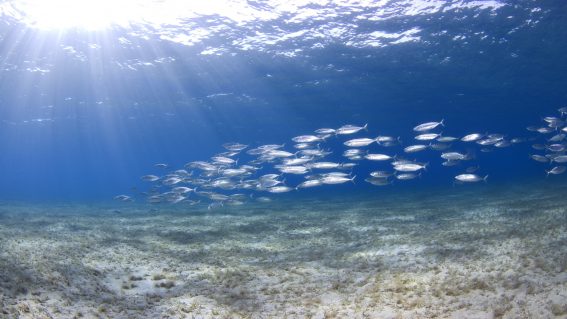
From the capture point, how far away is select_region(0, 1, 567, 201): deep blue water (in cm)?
2341

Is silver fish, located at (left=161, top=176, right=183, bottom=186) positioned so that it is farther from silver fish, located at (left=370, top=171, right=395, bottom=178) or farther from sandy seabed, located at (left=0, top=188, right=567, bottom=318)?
silver fish, located at (left=370, top=171, right=395, bottom=178)

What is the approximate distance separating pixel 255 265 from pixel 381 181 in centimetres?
658

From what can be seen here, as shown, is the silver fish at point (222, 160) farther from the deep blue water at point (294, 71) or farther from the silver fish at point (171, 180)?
the deep blue water at point (294, 71)

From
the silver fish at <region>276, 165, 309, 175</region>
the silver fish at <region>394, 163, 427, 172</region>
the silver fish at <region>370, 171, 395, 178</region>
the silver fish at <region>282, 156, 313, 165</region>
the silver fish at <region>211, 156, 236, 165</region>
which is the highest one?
the silver fish at <region>211, 156, 236, 165</region>

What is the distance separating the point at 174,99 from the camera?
136ft

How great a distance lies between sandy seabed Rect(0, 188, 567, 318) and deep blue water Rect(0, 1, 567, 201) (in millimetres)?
5493

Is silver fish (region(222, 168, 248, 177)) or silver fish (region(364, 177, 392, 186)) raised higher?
silver fish (region(222, 168, 248, 177))

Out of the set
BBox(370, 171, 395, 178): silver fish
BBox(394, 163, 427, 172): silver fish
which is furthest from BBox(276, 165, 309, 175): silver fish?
BBox(394, 163, 427, 172): silver fish

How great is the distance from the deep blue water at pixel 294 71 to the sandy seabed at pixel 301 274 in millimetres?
5493

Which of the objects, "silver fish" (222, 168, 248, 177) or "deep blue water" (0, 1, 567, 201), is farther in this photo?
"deep blue water" (0, 1, 567, 201)

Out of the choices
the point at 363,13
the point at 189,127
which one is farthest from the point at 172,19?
the point at 189,127

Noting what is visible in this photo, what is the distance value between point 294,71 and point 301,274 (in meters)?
27.2

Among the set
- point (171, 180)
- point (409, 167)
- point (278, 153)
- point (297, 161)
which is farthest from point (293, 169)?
point (171, 180)

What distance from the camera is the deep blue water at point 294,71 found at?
23406mm
